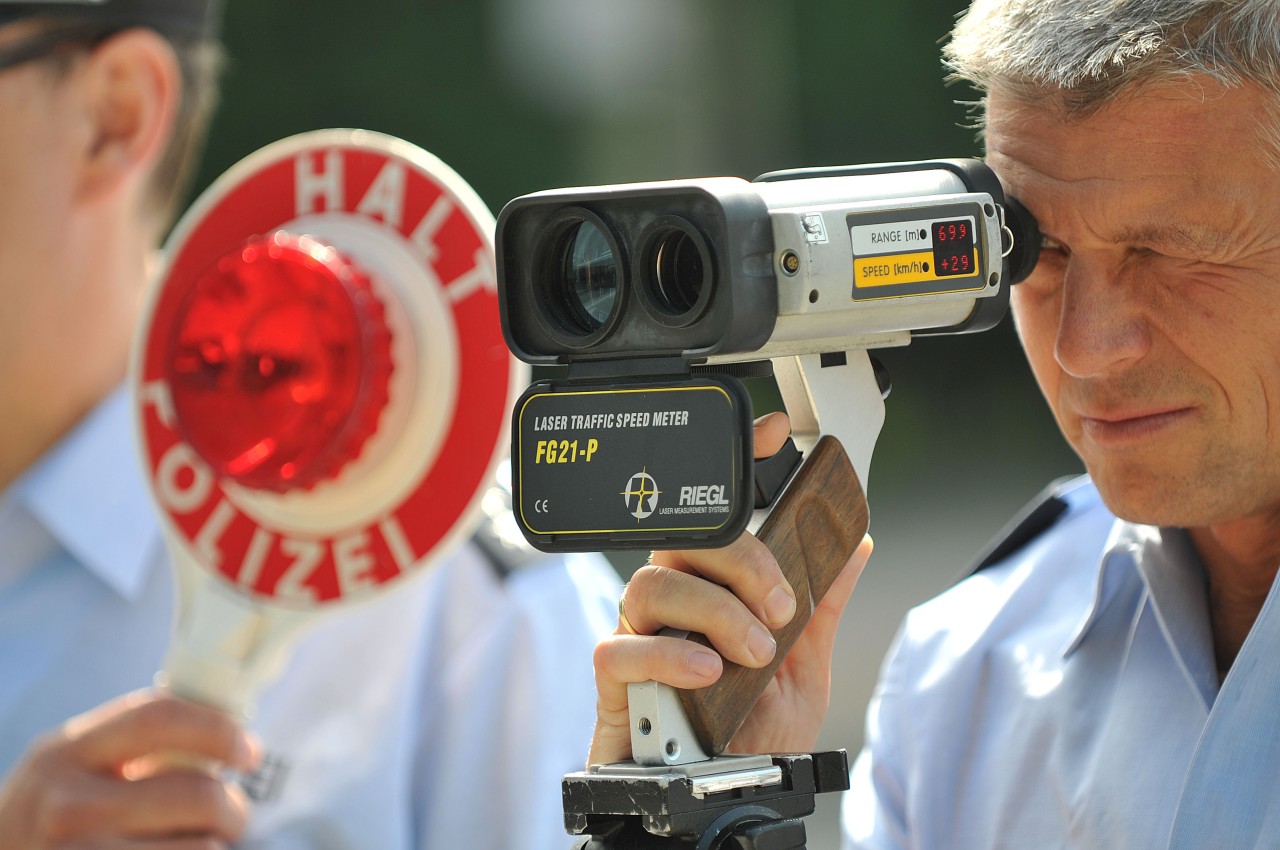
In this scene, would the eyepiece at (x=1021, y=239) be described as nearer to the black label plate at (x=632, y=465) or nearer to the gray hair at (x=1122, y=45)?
the gray hair at (x=1122, y=45)

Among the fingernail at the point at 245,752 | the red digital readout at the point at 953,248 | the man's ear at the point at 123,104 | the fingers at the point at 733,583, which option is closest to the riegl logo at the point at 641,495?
the fingers at the point at 733,583

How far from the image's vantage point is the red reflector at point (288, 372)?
210 centimetres

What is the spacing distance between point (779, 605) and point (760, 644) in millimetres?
43

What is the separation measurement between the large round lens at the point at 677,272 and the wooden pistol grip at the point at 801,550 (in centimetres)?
25

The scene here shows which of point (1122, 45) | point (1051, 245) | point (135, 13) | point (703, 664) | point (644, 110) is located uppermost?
point (644, 110)

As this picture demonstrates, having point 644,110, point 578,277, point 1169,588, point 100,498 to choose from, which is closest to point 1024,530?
point 1169,588

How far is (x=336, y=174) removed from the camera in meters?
2.23

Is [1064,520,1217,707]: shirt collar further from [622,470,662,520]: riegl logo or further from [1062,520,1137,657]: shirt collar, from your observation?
[622,470,662,520]: riegl logo

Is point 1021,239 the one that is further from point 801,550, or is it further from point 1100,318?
point 801,550

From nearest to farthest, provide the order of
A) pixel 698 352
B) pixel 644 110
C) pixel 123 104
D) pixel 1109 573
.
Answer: pixel 698 352 → pixel 1109 573 → pixel 123 104 → pixel 644 110

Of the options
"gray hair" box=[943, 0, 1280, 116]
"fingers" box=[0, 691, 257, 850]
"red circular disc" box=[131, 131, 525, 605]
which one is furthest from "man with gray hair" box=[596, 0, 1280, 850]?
"fingers" box=[0, 691, 257, 850]

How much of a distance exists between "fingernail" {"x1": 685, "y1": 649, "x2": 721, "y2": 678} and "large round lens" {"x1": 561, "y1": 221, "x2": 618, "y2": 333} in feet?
1.10

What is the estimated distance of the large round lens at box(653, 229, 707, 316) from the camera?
1.63m

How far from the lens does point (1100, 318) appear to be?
1892 mm
